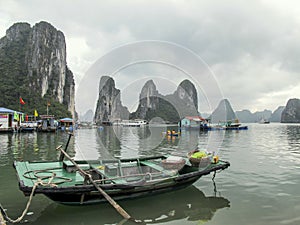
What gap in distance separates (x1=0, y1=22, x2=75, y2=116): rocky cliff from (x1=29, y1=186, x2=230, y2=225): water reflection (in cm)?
6431

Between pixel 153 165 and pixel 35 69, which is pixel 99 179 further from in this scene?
pixel 35 69

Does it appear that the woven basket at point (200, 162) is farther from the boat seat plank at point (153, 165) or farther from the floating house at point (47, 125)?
the floating house at point (47, 125)

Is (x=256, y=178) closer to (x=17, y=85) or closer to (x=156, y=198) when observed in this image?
(x=156, y=198)

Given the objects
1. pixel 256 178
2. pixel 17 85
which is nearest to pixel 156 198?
pixel 256 178

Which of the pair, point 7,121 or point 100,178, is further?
point 7,121

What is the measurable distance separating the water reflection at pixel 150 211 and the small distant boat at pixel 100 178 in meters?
0.33

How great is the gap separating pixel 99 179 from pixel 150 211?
1.72 meters

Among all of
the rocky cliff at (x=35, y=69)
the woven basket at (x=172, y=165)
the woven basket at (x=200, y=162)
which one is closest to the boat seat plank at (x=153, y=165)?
the woven basket at (x=172, y=165)

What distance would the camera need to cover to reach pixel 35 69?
79.3 metres

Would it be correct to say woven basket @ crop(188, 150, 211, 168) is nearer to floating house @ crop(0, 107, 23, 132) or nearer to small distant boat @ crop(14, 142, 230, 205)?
small distant boat @ crop(14, 142, 230, 205)

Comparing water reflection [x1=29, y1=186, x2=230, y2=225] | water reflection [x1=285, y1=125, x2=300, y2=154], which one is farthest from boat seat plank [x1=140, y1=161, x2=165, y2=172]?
water reflection [x1=285, y1=125, x2=300, y2=154]

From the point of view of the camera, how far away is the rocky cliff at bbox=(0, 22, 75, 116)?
68.9m

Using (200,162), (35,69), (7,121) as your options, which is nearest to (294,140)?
(200,162)

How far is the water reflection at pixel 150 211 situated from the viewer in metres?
6.04
